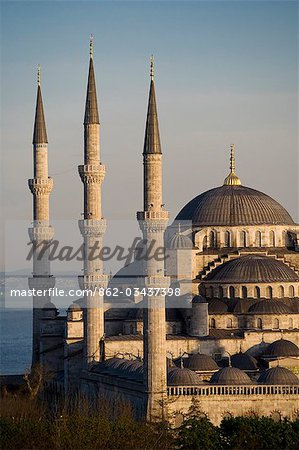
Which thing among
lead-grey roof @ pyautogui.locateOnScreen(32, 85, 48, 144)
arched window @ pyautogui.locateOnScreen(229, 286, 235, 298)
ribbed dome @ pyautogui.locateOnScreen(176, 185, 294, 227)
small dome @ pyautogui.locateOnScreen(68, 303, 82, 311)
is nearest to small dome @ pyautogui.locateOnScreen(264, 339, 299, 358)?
arched window @ pyautogui.locateOnScreen(229, 286, 235, 298)

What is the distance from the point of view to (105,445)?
→ 1603 inches

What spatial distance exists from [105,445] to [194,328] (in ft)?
45.9

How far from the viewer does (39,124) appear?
202 feet

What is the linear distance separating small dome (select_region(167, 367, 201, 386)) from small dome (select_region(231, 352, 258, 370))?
4079 mm

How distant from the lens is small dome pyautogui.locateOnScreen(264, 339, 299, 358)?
51656 millimetres

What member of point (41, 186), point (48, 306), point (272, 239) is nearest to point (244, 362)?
point (48, 306)

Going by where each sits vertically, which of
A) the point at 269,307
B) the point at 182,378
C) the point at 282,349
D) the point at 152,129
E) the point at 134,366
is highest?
the point at 152,129

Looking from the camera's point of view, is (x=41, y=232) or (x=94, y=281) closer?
(x=94, y=281)

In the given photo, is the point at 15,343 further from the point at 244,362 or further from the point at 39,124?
the point at 244,362

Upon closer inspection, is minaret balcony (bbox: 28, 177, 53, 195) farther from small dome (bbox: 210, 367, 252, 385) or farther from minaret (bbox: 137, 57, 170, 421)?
small dome (bbox: 210, 367, 252, 385)

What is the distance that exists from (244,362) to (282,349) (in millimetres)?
1447

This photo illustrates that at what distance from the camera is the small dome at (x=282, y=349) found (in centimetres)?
5166

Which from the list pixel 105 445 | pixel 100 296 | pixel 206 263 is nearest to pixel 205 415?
pixel 105 445

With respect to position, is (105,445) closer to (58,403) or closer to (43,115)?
(58,403)
